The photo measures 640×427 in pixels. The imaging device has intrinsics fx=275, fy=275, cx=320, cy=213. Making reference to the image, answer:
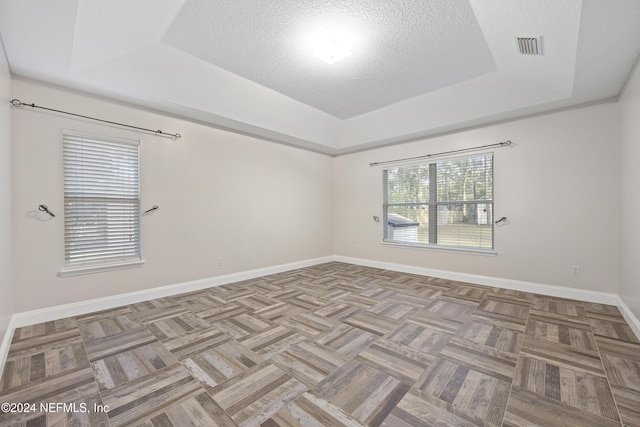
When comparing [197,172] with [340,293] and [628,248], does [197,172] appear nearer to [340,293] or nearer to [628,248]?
[340,293]

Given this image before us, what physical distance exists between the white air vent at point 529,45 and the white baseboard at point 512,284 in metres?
2.89

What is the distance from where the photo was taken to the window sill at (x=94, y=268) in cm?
292

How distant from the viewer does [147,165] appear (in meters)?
→ 3.48

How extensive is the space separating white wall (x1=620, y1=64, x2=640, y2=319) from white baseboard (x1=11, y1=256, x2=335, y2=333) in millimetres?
4481

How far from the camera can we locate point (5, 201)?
2.36m

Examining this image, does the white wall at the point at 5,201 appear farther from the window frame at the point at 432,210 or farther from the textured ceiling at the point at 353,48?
the window frame at the point at 432,210

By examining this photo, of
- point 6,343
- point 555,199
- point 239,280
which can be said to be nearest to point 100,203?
point 6,343

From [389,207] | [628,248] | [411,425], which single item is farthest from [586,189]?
[411,425]

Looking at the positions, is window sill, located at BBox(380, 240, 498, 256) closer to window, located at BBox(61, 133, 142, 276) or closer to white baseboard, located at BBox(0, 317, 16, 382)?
window, located at BBox(61, 133, 142, 276)

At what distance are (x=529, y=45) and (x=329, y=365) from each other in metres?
3.24

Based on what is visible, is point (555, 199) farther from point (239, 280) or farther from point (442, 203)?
point (239, 280)

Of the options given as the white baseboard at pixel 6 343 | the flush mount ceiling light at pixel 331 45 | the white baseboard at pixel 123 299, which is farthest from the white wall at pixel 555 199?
the white baseboard at pixel 6 343

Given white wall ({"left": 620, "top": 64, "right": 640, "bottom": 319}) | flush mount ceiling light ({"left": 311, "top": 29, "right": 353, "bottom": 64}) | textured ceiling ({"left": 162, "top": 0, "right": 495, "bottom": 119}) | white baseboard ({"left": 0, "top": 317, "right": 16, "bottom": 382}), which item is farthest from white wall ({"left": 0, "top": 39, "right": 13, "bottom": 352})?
white wall ({"left": 620, "top": 64, "right": 640, "bottom": 319})

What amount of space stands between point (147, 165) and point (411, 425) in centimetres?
377
